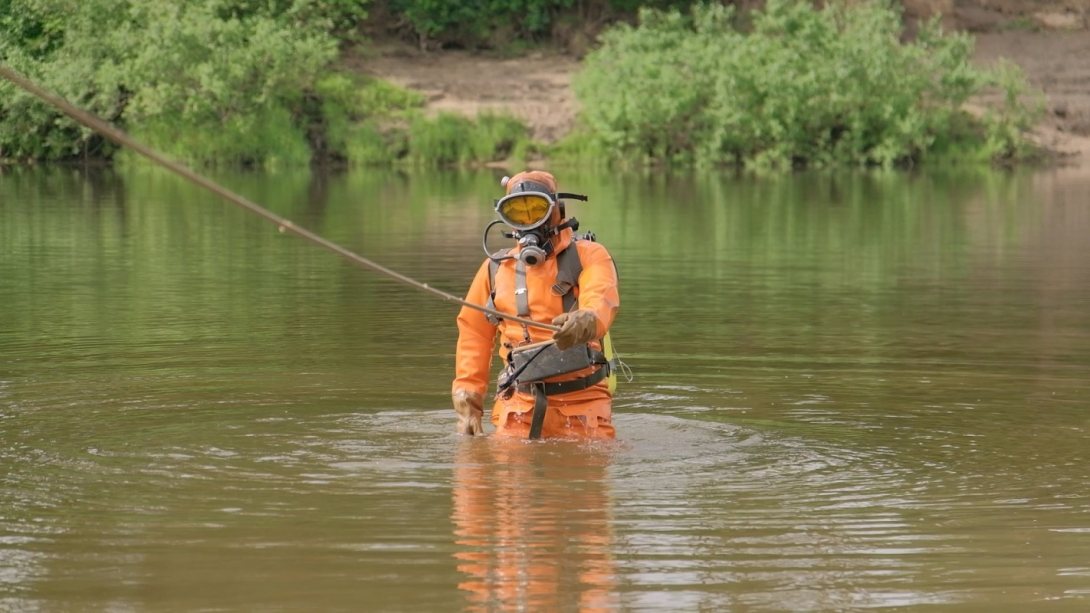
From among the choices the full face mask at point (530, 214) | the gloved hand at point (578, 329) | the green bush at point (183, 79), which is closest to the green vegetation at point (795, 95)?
the green bush at point (183, 79)

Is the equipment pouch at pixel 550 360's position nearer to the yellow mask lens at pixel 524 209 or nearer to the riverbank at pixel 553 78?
the yellow mask lens at pixel 524 209

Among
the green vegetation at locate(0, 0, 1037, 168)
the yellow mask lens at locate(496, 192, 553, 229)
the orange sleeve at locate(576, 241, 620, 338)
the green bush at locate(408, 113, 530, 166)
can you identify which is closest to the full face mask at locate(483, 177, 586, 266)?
the yellow mask lens at locate(496, 192, 553, 229)

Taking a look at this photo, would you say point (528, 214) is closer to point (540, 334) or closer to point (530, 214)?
point (530, 214)

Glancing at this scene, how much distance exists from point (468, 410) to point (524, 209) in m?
1.01

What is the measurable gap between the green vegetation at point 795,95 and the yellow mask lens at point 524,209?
105 feet

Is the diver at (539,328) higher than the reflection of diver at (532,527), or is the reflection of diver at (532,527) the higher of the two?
the diver at (539,328)

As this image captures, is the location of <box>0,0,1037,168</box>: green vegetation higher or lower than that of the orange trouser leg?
higher

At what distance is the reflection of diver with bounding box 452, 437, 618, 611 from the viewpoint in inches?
247

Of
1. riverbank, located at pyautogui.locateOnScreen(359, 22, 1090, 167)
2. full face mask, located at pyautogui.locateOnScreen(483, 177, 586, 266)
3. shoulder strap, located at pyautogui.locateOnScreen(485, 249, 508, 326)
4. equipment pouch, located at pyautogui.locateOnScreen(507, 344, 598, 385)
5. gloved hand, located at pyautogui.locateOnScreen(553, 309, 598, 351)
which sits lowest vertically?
equipment pouch, located at pyautogui.locateOnScreen(507, 344, 598, 385)

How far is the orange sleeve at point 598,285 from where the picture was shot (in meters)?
8.38

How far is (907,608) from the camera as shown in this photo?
6062 millimetres

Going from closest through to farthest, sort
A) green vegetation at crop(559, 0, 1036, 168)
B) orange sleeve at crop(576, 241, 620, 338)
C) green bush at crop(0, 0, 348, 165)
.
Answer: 1. orange sleeve at crop(576, 241, 620, 338)
2. green vegetation at crop(559, 0, 1036, 168)
3. green bush at crop(0, 0, 348, 165)

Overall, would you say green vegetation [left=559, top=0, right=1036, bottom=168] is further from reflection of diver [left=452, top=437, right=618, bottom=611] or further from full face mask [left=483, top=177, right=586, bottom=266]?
reflection of diver [left=452, top=437, right=618, bottom=611]

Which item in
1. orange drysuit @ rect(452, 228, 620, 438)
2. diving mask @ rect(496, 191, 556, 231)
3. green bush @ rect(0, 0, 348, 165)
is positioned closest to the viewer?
diving mask @ rect(496, 191, 556, 231)
